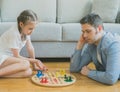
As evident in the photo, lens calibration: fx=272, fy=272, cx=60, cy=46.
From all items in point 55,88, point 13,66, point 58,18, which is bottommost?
point 55,88

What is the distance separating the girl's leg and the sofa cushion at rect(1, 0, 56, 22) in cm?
115

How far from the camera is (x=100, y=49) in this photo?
2.08m

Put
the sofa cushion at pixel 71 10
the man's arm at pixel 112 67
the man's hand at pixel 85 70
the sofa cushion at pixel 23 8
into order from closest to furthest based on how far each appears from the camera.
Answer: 1. the man's arm at pixel 112 67
2. the man's hand at pixel 85 70
3. the sofa cushion at pixel 23 8
4. the sofa cushion at pixel 71 10

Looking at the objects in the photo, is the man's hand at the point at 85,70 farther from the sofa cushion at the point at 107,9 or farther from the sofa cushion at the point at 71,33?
the sofa cushion at the point at 107,9

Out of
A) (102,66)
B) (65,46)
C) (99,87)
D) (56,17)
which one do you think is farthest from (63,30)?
(99,87)

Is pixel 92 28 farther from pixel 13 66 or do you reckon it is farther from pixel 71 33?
pixel 71 33

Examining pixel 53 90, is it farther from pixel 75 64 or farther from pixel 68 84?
pixel 75 64

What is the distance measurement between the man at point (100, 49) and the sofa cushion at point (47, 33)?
695mm

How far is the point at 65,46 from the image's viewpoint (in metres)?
2.98

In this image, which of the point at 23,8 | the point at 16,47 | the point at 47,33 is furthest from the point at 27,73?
the point at 23,8

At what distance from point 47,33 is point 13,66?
77cm

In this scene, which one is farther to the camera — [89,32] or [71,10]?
[71,10]

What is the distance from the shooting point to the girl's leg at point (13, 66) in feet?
7.24

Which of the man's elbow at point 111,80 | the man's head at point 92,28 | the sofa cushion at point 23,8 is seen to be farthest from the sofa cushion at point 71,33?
the man's elbow at point 111,80
